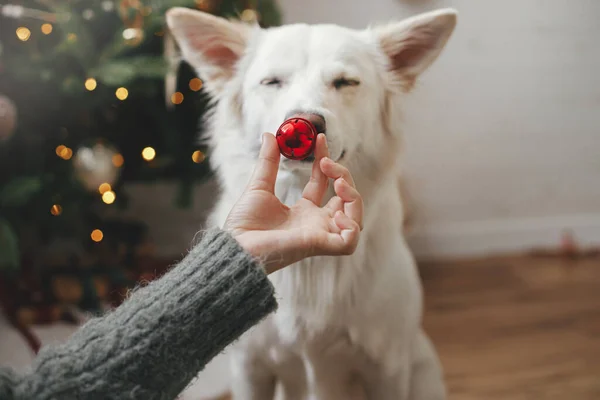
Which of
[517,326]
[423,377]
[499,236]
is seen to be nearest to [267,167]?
[423,377]

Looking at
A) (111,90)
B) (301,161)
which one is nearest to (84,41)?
(111,90)

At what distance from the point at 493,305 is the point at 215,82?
1538 mm

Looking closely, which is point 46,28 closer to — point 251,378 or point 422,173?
point 251,378

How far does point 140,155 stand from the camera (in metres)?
1.90

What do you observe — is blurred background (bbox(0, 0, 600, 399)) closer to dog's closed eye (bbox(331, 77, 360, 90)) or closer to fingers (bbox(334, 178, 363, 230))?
dog's closed eye (bbox(331, 77, 360, 90))

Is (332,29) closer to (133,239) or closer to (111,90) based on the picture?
(111,90)

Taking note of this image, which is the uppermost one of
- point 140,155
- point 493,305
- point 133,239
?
point 140,155

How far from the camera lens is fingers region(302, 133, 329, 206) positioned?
0.80 metres

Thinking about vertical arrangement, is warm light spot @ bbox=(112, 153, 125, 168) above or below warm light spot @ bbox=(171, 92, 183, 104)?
below

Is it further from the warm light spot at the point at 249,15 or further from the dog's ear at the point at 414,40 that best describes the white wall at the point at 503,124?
the dog's ear at the point at 414,40

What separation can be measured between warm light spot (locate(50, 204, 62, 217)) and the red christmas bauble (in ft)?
3.90

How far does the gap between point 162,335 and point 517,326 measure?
170cm

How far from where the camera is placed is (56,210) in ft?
5.66

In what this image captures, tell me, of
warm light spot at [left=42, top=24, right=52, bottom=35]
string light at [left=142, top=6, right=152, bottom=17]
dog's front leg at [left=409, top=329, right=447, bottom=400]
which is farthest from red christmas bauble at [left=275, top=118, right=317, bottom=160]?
warm light spot at [left=42, top=24, right=52, bottom=35]
